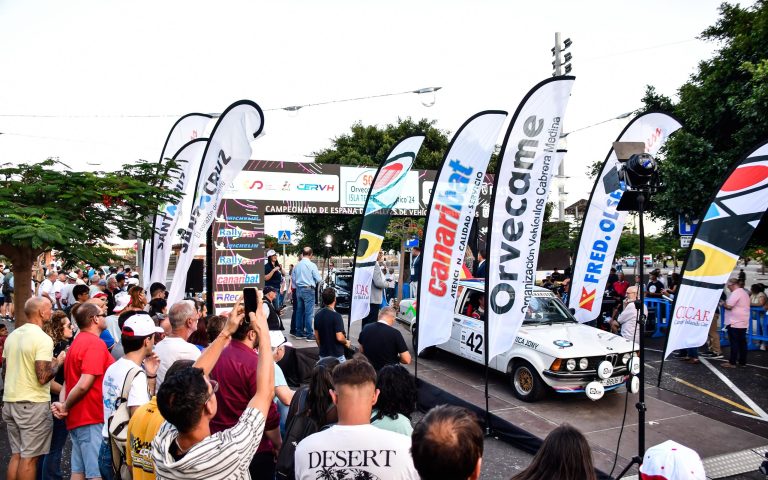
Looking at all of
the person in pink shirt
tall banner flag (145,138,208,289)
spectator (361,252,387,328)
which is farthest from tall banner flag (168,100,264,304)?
the person in pink shirt

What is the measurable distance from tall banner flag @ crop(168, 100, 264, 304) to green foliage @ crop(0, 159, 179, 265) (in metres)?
0.50

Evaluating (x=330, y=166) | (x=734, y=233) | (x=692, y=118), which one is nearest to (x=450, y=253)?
(x=734, y=233)

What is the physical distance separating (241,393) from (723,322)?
13255 millimetres

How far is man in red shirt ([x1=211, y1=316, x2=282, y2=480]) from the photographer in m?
3.66

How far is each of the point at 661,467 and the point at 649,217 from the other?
1588 cm

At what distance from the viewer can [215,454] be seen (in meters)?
2.37

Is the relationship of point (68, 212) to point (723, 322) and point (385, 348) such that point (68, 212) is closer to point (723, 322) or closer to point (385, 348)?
point (385, 348)

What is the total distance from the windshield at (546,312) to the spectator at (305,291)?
15.5 feet

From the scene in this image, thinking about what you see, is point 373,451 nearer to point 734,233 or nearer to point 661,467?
point 661,467

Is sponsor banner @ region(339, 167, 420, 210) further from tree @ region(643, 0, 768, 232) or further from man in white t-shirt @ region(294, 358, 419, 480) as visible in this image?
man in white t-shirt @ region(294, 358, 419, 480)

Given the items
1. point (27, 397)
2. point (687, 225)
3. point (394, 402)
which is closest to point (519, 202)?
point (394, 402)

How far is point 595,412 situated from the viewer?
25.6 feet

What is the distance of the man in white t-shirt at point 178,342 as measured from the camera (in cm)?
445

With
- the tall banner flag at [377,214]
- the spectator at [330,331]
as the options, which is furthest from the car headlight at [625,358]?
the tall banner flag at [377,214]
